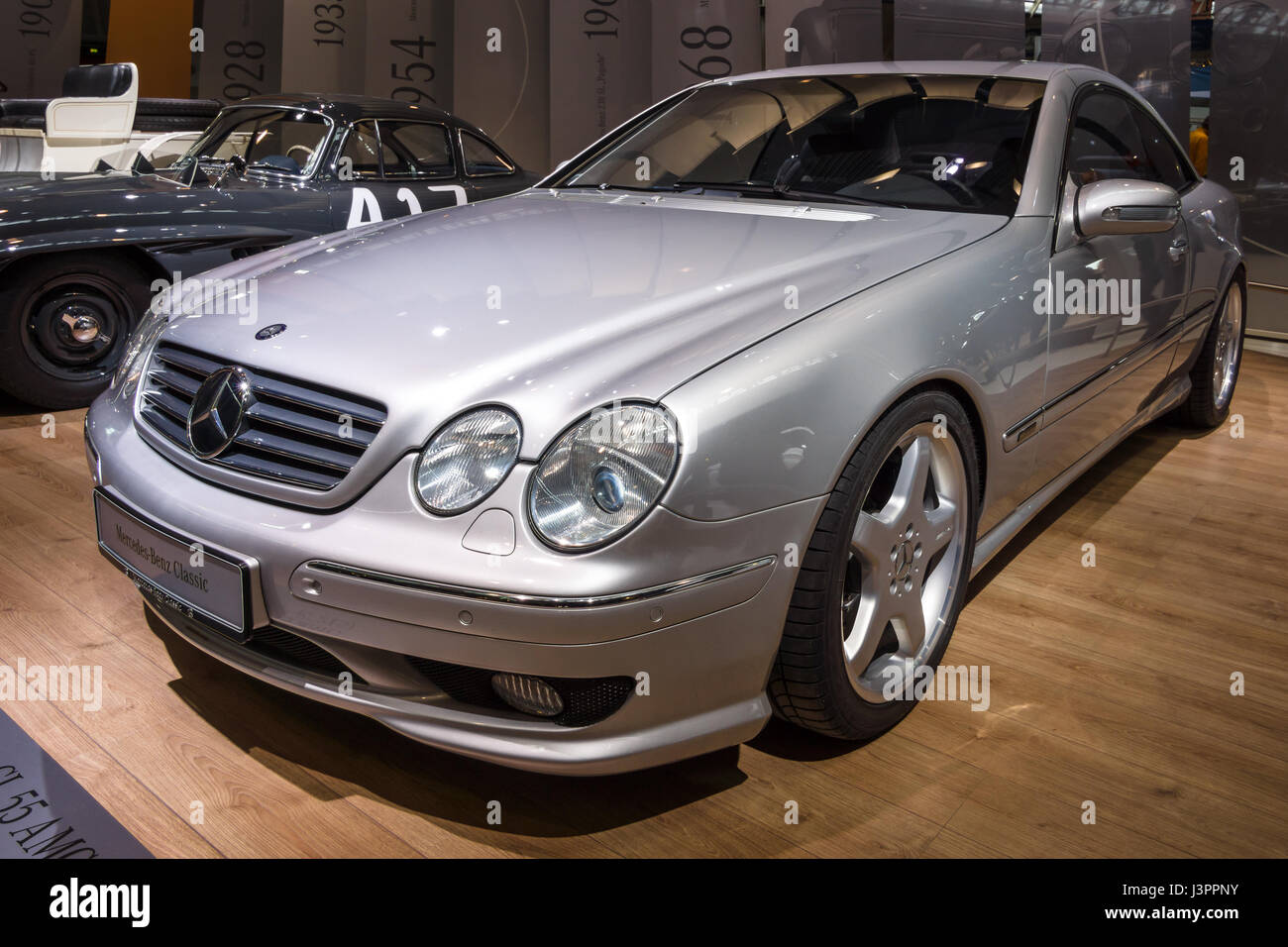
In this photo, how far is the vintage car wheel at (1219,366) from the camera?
327cm

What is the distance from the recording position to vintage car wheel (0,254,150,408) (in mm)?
3488

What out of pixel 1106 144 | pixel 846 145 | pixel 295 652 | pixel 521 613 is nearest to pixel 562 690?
pixel 521 613

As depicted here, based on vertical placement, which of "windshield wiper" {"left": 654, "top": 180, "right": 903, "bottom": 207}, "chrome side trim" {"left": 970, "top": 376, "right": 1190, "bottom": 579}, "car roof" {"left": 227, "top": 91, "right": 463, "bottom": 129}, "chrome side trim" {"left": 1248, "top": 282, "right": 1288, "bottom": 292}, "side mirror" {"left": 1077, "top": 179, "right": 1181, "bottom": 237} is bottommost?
"chrome side trim" {"left": 970, "top": 376, "right": 1190, "bottom": 579}

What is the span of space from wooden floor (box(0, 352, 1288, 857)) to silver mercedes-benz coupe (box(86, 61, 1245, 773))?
0.52 ft

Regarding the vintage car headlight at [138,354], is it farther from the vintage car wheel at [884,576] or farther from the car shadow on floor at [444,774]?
the vintage car wheel at [884,576]

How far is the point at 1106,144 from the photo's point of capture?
254cm

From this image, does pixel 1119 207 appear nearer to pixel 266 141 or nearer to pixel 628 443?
pixel 628 443

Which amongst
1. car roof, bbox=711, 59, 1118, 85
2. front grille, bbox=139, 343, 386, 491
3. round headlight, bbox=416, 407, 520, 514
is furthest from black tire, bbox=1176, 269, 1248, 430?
front grille, bbox=139, 343, 386, 491

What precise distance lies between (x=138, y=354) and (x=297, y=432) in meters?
0.59

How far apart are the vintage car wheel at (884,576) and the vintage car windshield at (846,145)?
600 millimetres

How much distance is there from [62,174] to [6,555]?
2222 mm

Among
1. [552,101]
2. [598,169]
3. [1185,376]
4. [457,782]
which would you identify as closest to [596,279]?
[457,782]

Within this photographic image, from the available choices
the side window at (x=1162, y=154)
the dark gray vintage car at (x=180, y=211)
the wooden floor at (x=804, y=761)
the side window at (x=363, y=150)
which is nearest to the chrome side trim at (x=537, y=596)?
the wooden floor at (x=804, y=761)

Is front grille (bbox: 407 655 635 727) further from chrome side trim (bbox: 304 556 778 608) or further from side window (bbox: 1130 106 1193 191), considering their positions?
side window (bbox: 1130 106 1193 191)
